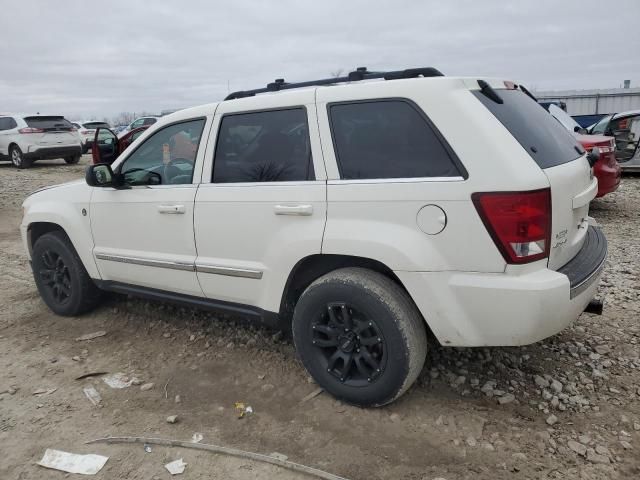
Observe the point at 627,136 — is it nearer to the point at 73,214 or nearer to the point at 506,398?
the point at 506,398

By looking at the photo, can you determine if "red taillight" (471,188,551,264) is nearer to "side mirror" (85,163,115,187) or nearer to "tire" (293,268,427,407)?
"tire" (293,268,427,407)

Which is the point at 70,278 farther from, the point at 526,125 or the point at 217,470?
the point at 526,125

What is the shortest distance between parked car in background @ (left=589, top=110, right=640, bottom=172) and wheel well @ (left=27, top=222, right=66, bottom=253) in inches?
383

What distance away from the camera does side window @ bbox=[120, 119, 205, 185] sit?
3.56 meters

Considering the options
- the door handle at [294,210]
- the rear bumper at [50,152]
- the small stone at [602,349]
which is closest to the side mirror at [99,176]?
the door handle at [294,210]

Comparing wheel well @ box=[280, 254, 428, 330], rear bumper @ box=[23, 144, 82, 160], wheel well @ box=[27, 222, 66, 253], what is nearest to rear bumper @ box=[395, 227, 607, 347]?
wheel well @ box=[280, 254, 428, 330]

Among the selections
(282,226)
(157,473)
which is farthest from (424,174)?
(157,473)

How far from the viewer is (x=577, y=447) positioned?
101 inches

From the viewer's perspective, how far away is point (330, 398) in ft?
10.2

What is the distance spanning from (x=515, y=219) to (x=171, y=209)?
2.25 metres

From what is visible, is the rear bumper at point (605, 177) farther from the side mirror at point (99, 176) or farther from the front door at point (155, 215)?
the side mirror at point (99, 176)

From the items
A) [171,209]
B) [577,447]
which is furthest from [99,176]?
[577,447]

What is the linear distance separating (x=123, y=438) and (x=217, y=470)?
0.63m

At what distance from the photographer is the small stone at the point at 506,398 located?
9.73 ft
